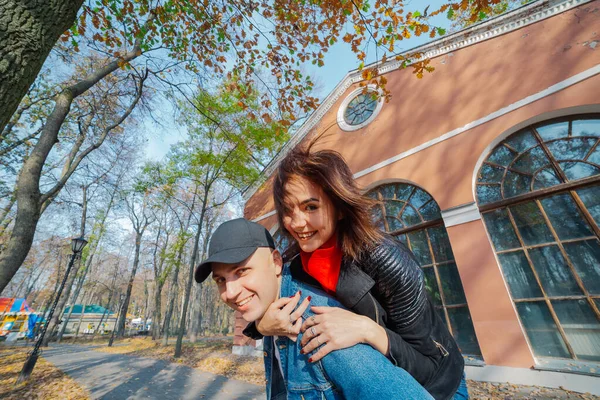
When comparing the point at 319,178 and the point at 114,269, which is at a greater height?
the point at 114,269

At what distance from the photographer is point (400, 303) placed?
4.34 feet

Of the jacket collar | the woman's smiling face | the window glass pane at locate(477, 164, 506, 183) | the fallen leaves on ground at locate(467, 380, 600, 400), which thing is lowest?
the fallen leaves on ground at locate(467, 380, 600, 400)

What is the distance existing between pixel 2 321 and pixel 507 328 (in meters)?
33.0

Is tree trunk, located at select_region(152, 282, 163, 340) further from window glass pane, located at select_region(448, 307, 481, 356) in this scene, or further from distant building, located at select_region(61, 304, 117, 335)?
window glass pane, located at select_region(448, 307, 481, 356)

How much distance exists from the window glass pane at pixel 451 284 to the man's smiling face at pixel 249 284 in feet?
19.5

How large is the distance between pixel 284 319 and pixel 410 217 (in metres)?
6.54

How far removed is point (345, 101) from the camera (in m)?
9.52

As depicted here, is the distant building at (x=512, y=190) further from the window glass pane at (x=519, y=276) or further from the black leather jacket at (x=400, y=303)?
the black leather jacket at (x=400, y=303)

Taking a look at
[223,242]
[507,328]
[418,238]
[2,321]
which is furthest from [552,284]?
[2,321]

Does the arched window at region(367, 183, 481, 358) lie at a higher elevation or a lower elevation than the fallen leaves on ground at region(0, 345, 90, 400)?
higher

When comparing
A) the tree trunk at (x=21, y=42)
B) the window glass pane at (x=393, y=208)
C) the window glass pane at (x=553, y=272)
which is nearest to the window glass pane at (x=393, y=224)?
the window glass pane at (x=393, y=208)

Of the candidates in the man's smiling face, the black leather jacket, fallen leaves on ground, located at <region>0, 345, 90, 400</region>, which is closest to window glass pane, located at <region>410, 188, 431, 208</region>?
the black leather jacket

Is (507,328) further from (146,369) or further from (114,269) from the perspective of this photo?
(114,269)

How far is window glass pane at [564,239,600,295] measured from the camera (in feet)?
14.1
